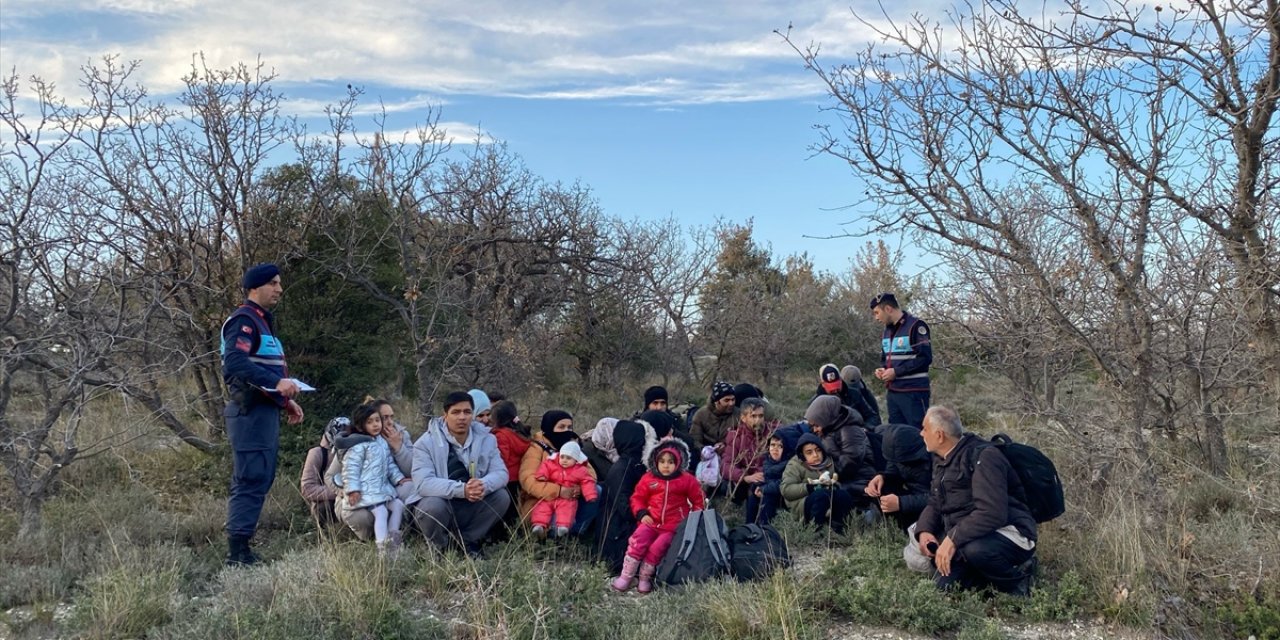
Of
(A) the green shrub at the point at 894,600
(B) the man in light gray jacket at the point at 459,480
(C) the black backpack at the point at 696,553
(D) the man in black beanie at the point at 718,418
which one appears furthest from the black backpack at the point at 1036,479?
(D) the man in black beanie at the point at 718,418

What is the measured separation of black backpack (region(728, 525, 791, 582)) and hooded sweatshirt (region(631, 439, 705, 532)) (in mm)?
328

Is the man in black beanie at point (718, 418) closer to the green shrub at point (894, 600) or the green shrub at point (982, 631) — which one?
the green shrub at point (894, 600)

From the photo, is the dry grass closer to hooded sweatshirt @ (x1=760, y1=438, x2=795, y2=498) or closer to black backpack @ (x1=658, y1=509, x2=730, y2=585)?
black backpack @ (x1=658, y1=509, x2=730, y2=585)

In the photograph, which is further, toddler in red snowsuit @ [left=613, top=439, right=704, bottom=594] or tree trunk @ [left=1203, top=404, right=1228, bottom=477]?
tree trunk @ [left=1203, top=404, right=1228, bottom=477]

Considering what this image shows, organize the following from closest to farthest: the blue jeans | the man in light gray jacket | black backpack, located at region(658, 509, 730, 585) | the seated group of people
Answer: the blue jeans
the seated group of people
black backpack, located at region(658, 509, 730, 585)
the man in light gray jacket

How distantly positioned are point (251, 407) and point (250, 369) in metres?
0.30

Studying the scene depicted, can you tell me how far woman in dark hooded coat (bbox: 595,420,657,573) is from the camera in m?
5.73

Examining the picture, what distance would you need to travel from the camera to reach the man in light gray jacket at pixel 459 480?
227 inches

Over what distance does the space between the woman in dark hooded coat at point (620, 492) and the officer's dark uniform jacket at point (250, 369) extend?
2151mm

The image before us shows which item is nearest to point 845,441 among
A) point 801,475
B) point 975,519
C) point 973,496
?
point 801,475

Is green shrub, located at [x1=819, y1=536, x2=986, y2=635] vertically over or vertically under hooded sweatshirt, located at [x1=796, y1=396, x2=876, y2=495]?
under

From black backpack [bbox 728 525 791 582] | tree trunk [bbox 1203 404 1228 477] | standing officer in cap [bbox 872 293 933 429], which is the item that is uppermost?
standing officer in cap [bbox 872 293 933 429]

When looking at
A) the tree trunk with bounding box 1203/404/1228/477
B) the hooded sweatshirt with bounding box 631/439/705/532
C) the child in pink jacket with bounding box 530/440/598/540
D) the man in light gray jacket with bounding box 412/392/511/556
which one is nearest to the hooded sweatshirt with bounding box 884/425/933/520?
the hooded sweatshirt with bounding box 631/439/705/532

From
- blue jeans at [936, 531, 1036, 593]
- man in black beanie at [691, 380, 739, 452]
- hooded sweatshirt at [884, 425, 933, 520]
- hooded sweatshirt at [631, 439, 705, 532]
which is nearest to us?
blue jeans at [936, 531, 1036, 593]
